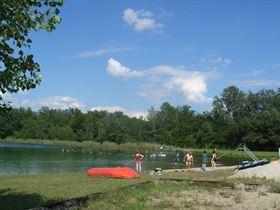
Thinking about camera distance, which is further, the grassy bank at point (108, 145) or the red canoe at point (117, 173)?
the grassy bank at point (108, 145)

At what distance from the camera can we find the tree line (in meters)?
122

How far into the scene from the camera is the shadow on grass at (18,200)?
56.1ft

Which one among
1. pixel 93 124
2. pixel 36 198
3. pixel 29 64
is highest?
pixel 93 124

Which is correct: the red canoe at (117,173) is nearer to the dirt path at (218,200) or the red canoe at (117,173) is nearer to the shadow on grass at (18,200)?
the shadow on grass at (18,200)

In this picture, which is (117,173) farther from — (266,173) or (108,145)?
(108,145)

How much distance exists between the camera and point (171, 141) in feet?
492

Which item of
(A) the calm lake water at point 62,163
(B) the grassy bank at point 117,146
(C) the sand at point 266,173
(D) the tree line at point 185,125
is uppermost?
(D) the tree line at point 185,125

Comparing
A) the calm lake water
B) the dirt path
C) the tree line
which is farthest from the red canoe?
the tree line

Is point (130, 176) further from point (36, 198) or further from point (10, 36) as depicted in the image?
point (10, 36)

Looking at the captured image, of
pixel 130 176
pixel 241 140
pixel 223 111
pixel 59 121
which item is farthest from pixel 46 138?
pixel 130 176

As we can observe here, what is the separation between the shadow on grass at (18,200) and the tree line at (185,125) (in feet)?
315

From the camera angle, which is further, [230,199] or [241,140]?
[241,140]

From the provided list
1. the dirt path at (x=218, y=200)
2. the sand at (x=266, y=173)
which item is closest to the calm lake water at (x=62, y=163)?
the sand at (x=266, y=173)

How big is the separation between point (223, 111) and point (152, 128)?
35.2 metres
